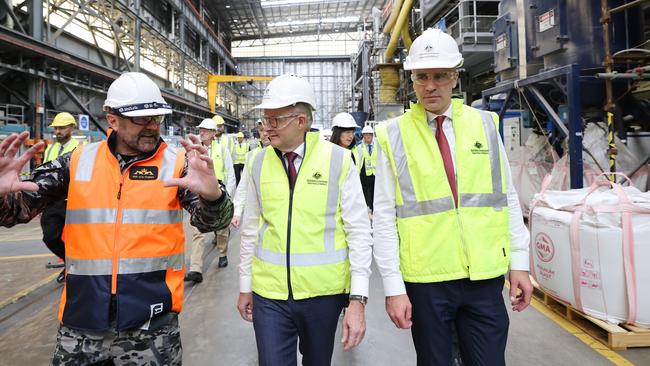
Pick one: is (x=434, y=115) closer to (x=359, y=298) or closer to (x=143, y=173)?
(x=359, y=298)

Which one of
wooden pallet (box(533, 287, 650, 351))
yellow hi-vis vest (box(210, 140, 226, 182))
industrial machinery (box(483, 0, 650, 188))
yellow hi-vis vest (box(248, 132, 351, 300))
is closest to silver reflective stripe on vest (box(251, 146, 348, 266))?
yellow hi-vis vest (box(248, 132, 351, 300))

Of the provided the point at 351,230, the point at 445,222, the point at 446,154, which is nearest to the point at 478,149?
the point at 446,154

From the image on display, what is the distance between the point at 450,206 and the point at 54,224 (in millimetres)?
1726

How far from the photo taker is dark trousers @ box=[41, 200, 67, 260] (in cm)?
169

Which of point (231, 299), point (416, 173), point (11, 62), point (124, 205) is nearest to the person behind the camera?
point (124, 205)

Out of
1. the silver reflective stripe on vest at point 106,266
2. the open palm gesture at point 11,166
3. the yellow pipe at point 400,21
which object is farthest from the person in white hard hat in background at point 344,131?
the yellow pipe at point 400,21

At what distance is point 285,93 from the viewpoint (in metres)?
1.78

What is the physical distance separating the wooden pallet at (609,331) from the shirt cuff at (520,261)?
1665 mm

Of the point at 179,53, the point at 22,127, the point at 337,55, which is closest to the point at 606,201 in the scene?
the point at 22,127

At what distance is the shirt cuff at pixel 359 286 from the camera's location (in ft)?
5.58

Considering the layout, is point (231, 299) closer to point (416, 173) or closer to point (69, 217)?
point (69, 217)

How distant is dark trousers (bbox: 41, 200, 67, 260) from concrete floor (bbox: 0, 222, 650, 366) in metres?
1.49

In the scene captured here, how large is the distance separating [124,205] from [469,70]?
1257cm

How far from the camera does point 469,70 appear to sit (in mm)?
12297
